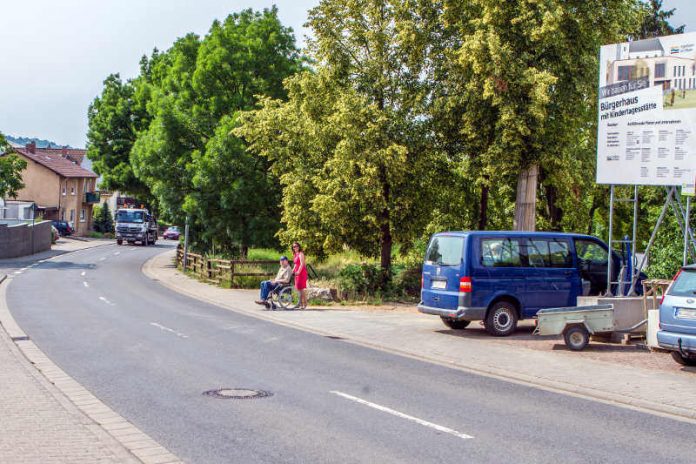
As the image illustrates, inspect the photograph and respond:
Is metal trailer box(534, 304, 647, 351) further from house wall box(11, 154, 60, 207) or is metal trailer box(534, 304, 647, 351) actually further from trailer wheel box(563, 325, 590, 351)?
house wall box(11, 154, 60, 207)

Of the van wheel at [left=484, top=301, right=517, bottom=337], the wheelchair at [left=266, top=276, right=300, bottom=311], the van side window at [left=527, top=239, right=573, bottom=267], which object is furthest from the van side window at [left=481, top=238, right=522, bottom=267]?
the wheelchair at [left=266, top=276, right=300, bottom=311]

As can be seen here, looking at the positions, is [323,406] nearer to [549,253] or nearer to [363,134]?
[549,253]

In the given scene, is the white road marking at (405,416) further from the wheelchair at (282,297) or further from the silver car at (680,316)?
the wheelchair at (282,297)

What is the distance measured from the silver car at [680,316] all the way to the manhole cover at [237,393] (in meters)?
6.44

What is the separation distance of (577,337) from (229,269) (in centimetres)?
1871

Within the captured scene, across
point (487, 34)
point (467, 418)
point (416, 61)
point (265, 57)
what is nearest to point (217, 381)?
point (467, 418)

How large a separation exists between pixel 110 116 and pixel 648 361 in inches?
2080

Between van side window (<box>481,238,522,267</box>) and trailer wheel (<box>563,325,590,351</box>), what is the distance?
8.12 ft

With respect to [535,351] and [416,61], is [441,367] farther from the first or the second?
[416,61]

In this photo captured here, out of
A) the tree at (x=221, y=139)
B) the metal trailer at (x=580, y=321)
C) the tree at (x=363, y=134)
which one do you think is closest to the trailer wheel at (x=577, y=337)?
the metal trailer at (x=580, y=321)

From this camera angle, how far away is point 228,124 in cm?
3794

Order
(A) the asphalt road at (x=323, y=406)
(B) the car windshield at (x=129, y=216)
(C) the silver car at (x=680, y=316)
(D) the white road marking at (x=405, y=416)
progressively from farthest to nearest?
1. (B) the car windshield at (x=129, y=216)
2. (C) the silver car at (x=680, y=316)
3. (D) the white road marking at (x=405, y=416)
4. (A) the asphalt road at (x=323, y=406)

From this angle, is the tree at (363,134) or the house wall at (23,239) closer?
the tree at (363,134)

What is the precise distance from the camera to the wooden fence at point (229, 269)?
32050 mm
